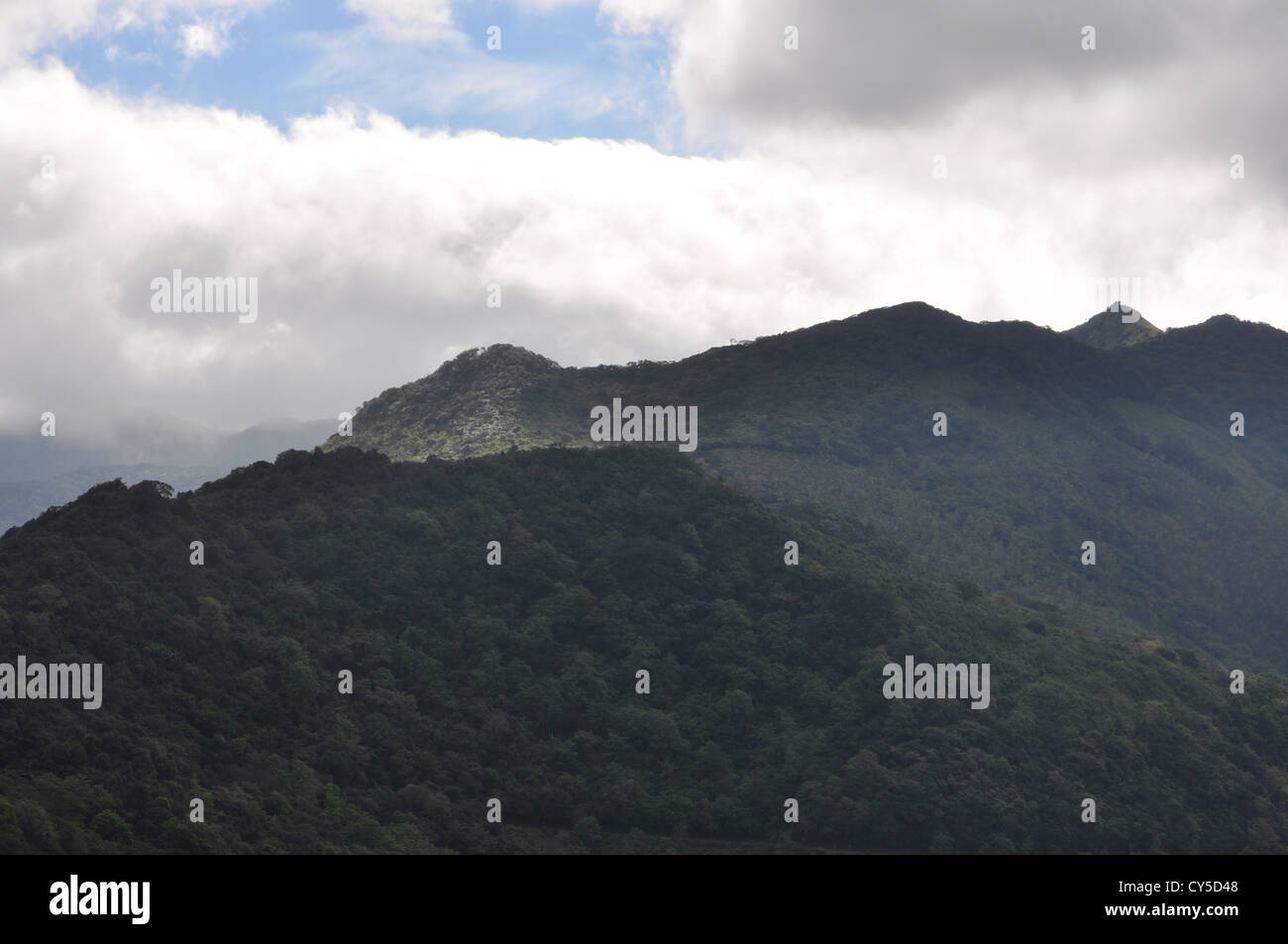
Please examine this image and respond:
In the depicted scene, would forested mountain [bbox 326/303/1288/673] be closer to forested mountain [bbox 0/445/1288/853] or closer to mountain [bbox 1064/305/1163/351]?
mountain [bbox 1064/305/1163/351]

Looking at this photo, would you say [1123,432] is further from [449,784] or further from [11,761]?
[11,761]

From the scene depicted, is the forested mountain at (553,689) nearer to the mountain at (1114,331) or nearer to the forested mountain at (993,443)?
the forested mountain at (993,443)

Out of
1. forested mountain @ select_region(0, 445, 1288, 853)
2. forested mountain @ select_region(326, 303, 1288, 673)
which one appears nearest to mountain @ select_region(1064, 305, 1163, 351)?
forested mountain @ select_region(326, 303, 1288, 673)

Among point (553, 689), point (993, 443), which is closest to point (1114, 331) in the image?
point (993, 443)

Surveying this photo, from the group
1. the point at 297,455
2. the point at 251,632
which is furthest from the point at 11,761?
the point at 297,455

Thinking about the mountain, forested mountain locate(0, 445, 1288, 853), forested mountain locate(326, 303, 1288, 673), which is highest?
the mountain

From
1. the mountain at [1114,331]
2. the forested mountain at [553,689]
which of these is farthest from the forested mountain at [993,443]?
the forested mountain at [553,689]

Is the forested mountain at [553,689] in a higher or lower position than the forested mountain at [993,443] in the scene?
lower
